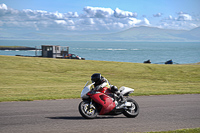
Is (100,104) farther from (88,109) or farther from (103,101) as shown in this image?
(88,109)

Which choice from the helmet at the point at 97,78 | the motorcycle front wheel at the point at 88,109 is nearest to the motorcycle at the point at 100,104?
the motorcycle front wheel at the point at 88,109

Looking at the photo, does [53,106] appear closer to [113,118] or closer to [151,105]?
[113,118]

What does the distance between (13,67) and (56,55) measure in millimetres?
34355

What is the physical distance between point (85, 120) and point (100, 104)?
726mm

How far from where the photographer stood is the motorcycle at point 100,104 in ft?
30.9

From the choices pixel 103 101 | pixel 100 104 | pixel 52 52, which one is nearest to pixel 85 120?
pixel 100 104

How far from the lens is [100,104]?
31.1 feet

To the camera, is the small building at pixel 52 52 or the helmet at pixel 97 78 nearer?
the helmet at pixel 97 78

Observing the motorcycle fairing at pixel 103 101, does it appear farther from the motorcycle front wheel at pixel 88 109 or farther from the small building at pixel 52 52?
the small building at pixel 52 52

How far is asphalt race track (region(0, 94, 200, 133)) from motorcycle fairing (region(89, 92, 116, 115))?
0.33 meters

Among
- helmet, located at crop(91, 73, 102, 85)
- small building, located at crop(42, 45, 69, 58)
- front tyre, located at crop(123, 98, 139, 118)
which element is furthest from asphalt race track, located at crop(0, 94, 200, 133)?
small building, located at crop(42, 45, 69, 58)

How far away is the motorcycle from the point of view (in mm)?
9422

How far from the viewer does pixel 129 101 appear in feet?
33.2

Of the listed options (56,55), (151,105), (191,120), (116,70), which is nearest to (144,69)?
(116,70)
